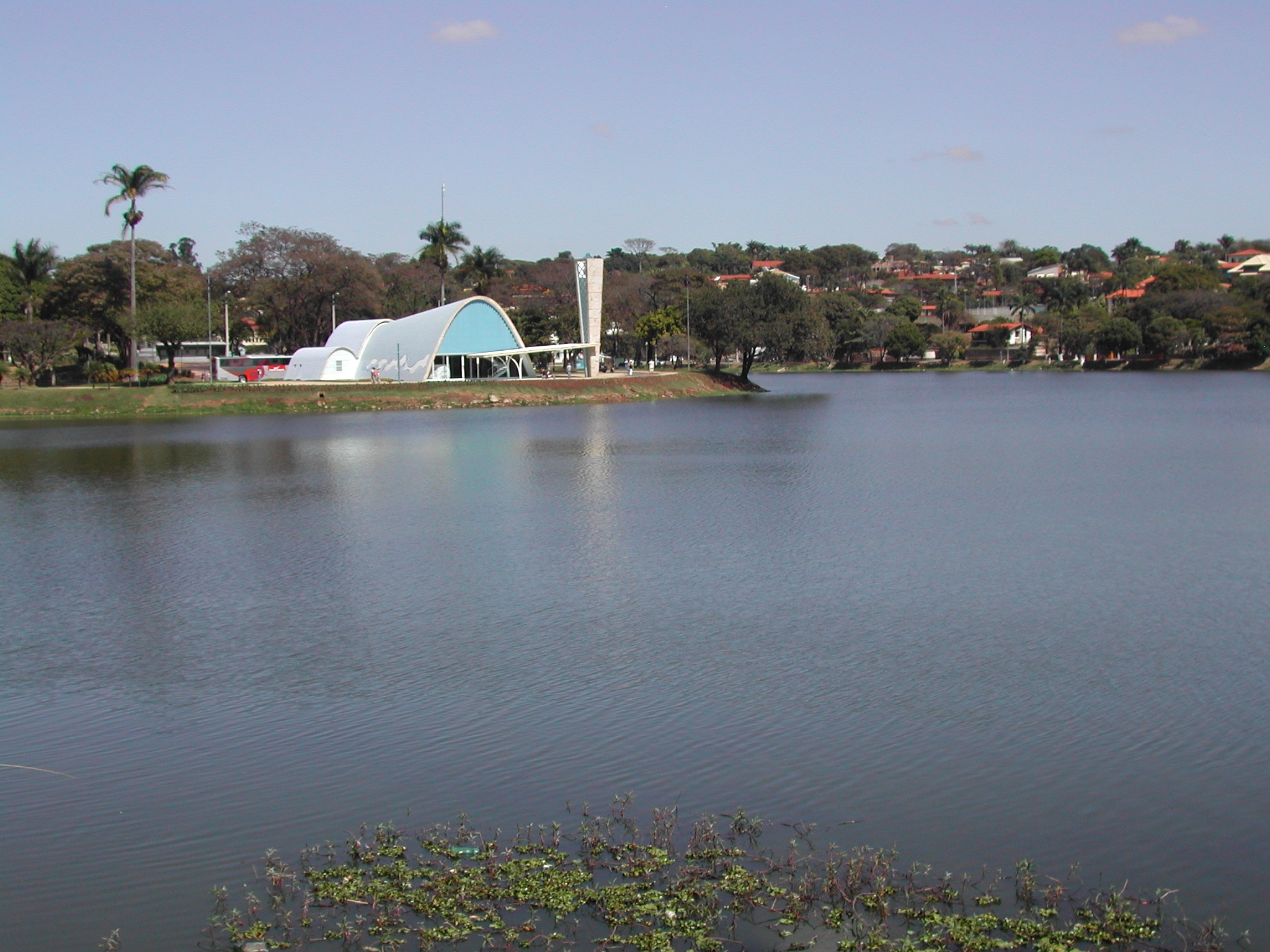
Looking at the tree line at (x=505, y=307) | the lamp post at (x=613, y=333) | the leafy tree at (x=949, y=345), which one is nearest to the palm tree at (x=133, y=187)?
the tree line at (x=505, y=307)

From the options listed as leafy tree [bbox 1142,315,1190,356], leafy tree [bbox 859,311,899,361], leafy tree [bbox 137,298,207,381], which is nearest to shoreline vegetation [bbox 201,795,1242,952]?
leafy tree [bbox 137,298,207,381]

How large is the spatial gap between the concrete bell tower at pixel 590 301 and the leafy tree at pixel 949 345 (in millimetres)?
69656

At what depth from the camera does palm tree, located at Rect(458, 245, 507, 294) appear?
4198 inches

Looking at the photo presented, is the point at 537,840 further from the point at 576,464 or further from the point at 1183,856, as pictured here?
the point at 576,464

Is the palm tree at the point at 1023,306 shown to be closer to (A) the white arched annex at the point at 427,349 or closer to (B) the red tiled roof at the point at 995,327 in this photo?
(B) the red tiled roof at the point at 995,327

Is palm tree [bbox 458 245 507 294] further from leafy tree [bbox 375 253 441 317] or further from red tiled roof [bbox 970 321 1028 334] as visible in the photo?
red tiled roof [bbox 970 321 1028 334]

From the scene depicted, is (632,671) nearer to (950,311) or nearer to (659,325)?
(659,325)

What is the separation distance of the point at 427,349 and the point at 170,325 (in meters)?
17.1

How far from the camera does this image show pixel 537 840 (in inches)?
384

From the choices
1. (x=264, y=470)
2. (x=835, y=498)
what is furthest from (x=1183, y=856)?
(x=264, y=470)

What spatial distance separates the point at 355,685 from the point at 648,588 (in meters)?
6.64

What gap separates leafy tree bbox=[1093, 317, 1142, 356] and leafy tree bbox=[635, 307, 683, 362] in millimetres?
53334

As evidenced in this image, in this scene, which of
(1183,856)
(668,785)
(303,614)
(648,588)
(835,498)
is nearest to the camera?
(1183,856)

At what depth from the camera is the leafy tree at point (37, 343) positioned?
252 feet
